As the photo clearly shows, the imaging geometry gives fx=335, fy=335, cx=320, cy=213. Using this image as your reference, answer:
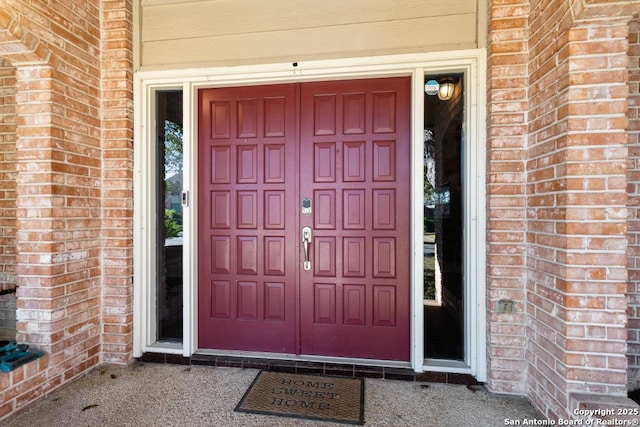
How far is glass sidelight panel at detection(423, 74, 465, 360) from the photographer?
2.35 m

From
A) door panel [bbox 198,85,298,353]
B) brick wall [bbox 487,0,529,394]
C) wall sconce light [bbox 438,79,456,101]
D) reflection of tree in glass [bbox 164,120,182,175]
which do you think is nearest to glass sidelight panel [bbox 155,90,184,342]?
reflection of tree in glass [bbox 164,120,182,175]

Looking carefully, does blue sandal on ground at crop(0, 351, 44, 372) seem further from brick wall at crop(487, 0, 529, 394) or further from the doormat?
brick wall at crop(487, 0, 529, 394)

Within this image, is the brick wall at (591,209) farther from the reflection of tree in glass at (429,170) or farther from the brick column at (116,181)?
the brick column at (116,181)

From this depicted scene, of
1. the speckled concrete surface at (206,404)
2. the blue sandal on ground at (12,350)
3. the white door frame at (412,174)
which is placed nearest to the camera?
the speckled concrete surface at (206,404)

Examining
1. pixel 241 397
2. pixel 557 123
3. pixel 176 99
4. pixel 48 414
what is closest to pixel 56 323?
pixel 48 414

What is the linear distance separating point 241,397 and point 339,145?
179 centimetres

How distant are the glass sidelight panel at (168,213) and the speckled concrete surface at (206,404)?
425mm

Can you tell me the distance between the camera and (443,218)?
2.37m

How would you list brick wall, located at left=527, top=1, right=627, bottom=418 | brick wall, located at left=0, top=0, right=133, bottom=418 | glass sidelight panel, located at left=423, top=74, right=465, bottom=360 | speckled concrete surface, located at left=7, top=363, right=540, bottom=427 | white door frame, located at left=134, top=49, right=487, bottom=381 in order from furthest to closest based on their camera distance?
glass sidelight panel, located at left=423, top=74, right=465, bottom=360 → white door frame, located at left=134, top=49, right=487, bottom=381 → brick wall, located at left=0, top=0, right=133, bottom=418 → speckled concrete surface, located at left=7, top=363, right=540, bottom=427 → brick wall, located at left=527, top=1, right=627, bottom=418

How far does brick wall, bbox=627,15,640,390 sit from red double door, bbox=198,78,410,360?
4.01 feet

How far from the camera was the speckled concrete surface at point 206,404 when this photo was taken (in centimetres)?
183

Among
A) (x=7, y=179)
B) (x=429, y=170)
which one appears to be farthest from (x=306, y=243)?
(x=7, y=179)

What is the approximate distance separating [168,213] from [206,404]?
55.2 inches

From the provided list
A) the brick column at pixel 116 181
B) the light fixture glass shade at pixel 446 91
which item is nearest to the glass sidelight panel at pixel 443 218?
the light fixture glass shade at pixel 446 91
